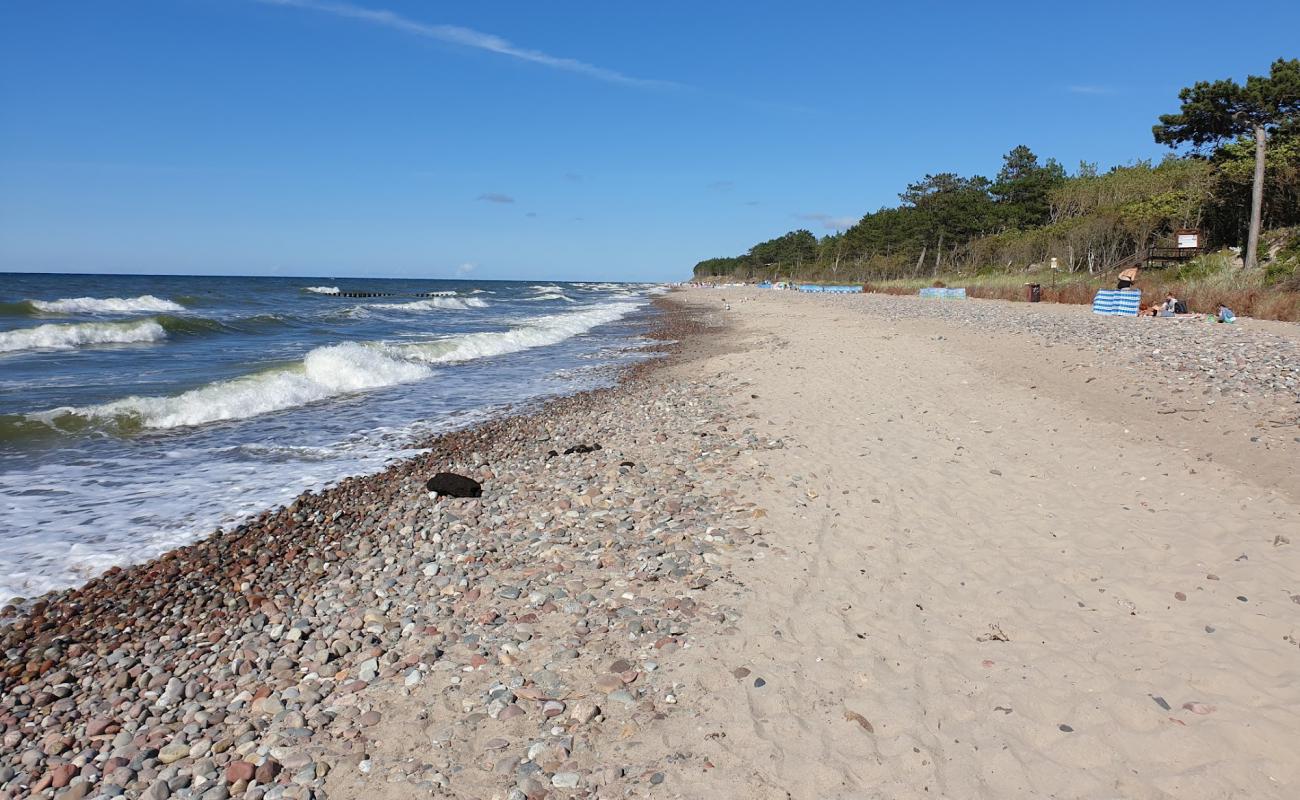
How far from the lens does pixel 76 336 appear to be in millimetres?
22531

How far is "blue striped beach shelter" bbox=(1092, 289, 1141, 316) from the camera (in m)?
22.5

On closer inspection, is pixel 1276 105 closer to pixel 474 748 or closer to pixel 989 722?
pixel 989 722

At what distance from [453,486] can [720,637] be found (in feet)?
13.0

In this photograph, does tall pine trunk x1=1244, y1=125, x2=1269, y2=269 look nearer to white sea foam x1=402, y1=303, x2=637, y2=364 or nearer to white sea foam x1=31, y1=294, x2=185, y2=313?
white sea foam x1=402, y1=303, x2=637, y2=364

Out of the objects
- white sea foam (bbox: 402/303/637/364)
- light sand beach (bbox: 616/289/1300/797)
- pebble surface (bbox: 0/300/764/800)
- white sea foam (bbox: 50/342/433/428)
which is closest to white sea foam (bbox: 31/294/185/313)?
white sea foam (bbox: 402/303/637/364)

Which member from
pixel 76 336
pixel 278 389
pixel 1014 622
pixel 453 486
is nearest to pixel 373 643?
pixel 453 486

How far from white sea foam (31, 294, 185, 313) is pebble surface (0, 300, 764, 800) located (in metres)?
39.6

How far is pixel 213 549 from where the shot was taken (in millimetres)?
5781

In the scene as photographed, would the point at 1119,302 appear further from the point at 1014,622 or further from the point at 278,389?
the point at 278,389

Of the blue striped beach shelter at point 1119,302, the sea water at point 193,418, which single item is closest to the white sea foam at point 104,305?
the sea water at point 193,418

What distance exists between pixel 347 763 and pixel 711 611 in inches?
88.7

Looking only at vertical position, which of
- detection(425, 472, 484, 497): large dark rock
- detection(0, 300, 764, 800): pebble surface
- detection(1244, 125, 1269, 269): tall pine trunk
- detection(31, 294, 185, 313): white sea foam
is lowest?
detection(0, 300, 764, 800): pebble surface

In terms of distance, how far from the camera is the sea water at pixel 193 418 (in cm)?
625

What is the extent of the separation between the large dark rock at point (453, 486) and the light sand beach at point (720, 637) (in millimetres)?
188
